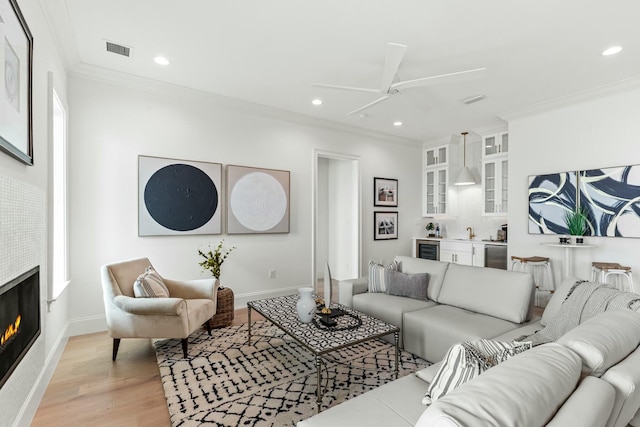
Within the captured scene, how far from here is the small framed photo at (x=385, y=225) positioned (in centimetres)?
579

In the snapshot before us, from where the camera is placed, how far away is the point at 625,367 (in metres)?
1.12

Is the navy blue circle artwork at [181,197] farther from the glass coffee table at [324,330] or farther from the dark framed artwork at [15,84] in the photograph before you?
the dark framed artwork at [15,84]

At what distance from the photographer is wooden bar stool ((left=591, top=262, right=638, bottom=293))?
3.50 metres

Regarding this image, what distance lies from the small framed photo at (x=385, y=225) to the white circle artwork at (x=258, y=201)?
6.26ft

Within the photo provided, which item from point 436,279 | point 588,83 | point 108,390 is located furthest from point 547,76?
point 108,390

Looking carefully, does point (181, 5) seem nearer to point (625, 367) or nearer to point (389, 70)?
point (389, 70)

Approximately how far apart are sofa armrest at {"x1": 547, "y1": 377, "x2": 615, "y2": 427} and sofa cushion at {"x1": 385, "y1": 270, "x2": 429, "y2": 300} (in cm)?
224

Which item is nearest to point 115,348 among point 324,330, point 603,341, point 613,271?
point 324,330

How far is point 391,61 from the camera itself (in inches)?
102

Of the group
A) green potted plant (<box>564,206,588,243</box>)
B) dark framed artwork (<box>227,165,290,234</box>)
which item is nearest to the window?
dark framed artwork (<box>227,165,290,234</box>)

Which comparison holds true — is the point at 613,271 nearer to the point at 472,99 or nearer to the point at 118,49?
the point at 472,99

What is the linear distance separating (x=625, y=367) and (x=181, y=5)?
10.4 feet

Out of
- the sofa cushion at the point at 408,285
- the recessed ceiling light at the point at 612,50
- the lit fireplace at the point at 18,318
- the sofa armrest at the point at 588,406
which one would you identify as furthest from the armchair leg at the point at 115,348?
the recessed ceiling light at the point at 612,50

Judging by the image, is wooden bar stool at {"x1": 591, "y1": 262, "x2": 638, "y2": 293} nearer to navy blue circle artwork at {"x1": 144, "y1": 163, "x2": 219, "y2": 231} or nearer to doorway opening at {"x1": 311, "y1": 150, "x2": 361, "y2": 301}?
doorway opening at {"x1": 311, "y1": 150, "x2": 361, "y2": 301}
